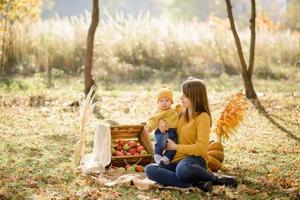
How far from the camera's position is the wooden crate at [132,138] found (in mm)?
5805

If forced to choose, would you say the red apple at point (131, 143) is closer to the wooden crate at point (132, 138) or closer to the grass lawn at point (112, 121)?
the wooden crate at point (132, 138)

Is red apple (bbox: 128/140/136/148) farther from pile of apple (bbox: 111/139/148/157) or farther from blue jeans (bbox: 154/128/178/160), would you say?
blue jeans (bbox: 154/128/178/160)

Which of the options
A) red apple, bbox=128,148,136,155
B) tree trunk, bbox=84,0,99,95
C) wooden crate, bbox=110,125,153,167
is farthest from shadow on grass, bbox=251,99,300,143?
tree trunk, bbox=84,0,99,95

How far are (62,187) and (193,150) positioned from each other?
1234 mm

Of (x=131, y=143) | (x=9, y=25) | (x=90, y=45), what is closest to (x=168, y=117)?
(x=131, y=143)

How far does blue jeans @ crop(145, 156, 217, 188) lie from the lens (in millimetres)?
4992

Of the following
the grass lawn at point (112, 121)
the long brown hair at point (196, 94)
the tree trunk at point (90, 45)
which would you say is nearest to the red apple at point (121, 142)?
the grass lawn at point (112, 121)

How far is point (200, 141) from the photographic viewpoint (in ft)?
16.5

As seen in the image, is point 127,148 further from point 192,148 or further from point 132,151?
point 192,148

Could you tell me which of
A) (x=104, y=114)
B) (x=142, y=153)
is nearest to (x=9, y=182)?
(x=142, y=153)

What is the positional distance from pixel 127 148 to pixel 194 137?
1122mm

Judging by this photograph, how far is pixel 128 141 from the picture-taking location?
6.22m

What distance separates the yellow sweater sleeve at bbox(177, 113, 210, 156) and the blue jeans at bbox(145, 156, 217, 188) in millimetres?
87

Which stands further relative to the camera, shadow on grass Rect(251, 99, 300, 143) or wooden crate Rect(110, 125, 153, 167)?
shadow on grass Rect(251, 99, 300, 143)
